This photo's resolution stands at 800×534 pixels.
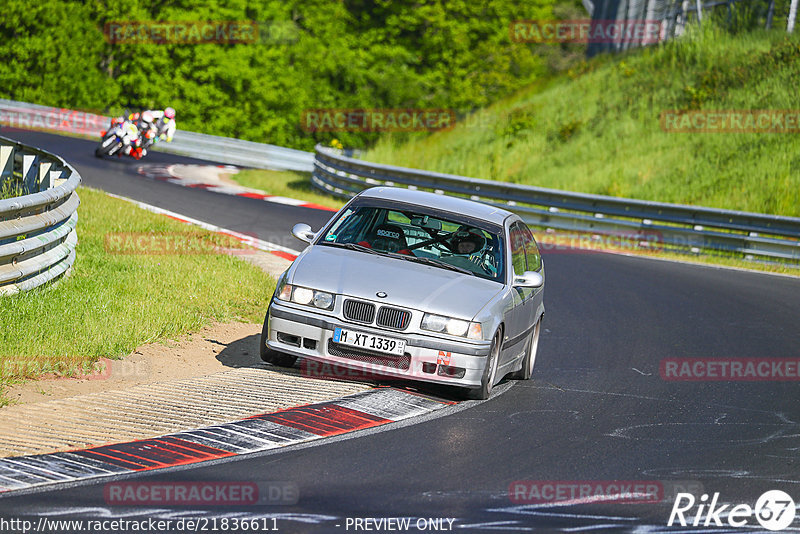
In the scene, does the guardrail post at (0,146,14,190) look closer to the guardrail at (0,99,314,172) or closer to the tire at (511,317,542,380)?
the tire at (511,317,542,380)

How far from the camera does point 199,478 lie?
19.7ft

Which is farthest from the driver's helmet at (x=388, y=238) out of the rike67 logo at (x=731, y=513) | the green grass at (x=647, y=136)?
the green grass at (x=647, y=136)

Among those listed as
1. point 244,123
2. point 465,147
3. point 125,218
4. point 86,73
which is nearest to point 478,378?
point 125,218

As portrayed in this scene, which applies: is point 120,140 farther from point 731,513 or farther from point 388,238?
point 731,513

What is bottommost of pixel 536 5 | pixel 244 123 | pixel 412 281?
pixel 244 123

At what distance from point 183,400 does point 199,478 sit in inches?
75.0

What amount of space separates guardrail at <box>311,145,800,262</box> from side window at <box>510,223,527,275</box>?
1167 cm

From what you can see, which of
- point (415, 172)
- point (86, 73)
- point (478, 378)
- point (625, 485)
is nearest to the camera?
point (625, 485)

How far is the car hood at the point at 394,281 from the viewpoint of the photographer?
27.3 ft

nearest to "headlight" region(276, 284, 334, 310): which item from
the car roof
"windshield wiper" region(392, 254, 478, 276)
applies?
"windshield wiper" region(392, 254, 478, 276)

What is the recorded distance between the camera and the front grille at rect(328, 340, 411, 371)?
8.27 metres

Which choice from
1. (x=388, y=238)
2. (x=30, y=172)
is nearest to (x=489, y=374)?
(x=388, y=238)

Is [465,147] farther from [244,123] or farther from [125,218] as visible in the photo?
[244,123]

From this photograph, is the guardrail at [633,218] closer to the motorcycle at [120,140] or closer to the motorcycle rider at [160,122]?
the motorcycle rider at [160,122]
